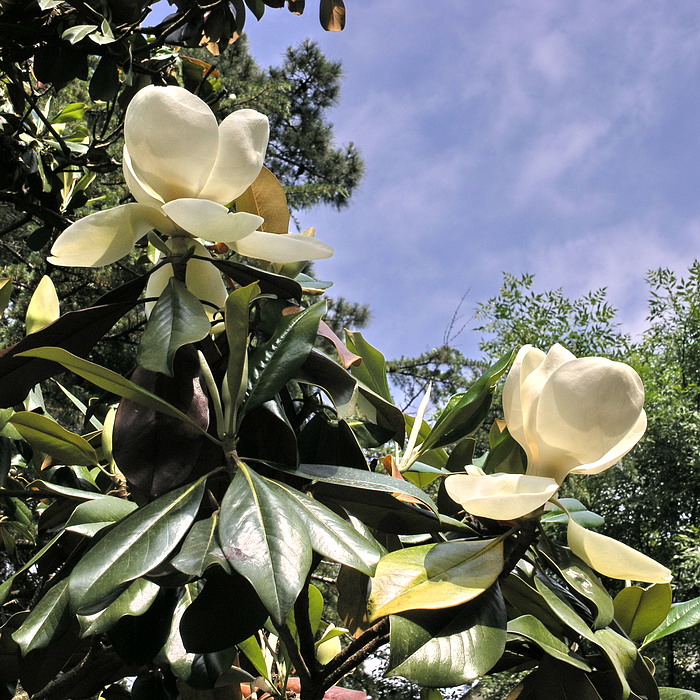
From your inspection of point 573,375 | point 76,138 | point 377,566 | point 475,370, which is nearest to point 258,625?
point 377,566

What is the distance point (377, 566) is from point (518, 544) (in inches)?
3.5

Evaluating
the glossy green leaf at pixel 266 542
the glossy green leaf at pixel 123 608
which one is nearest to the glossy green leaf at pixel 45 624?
the glossy green leaf at pixel 123 608

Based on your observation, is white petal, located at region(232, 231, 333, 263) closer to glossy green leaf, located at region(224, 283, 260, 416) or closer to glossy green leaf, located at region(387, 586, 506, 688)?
glossy green leaf, located at region(224, 283, 260, 416)

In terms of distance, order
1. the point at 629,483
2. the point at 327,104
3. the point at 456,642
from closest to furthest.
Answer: the point at 456,642 < the point at 629,483 < the point at 327,104

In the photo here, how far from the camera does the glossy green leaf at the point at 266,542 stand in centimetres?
28

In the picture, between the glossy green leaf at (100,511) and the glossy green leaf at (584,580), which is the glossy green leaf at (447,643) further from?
the glossy green leaf at (100,511)

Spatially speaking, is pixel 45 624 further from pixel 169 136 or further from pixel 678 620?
pixel 678 620

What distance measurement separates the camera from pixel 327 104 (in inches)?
276

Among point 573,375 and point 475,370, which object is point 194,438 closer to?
point 573,375

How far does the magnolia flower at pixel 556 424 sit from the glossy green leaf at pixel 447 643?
0.06 meters

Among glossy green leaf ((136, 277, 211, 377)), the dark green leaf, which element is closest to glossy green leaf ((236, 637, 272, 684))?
the dark green leaf

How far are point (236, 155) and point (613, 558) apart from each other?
1.05ft

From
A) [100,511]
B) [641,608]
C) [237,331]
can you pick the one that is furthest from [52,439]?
[641,608]

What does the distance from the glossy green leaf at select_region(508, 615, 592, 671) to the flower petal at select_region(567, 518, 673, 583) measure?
0.05 m
